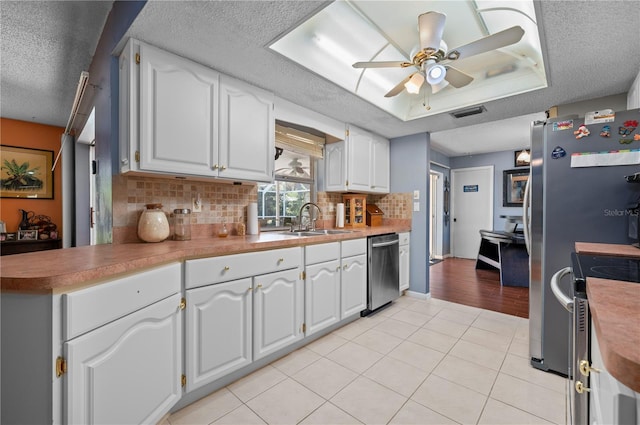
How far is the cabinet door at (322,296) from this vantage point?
223 cm

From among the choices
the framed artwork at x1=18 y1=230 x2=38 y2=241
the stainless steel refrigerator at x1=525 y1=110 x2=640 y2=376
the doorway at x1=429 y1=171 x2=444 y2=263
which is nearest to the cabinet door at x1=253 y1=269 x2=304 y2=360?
the stainless steel refrigerator at x1=525 y1=110 x2=640 y2=376

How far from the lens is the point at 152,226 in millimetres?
1775

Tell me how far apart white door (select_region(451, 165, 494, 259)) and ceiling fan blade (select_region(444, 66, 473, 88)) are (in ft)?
15.5

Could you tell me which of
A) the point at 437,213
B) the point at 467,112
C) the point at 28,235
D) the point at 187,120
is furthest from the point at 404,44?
the point at 28,235

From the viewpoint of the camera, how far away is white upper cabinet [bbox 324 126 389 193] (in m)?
3.16

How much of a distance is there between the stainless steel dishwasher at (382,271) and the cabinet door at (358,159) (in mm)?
690

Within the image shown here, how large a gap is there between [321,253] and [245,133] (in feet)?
3.70

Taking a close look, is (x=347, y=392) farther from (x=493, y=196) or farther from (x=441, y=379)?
(x=493, y=196)

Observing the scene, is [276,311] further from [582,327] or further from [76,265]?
[582,327]

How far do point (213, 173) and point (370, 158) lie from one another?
81.8 inches

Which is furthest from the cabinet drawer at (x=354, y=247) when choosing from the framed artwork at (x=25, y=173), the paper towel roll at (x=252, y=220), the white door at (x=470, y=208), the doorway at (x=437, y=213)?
the white door at (x=470, y=208)

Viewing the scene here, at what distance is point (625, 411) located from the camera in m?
0.45

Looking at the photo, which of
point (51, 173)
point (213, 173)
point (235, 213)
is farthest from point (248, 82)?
point (51, 173)

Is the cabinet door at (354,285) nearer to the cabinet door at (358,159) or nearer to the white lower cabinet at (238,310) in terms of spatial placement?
the white lower cabinet at (238,310)
